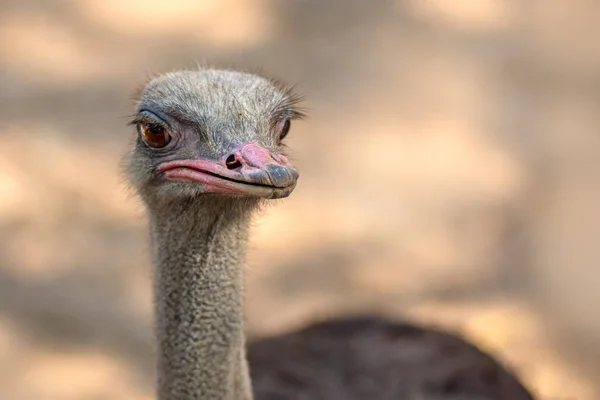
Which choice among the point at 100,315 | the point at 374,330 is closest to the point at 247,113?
the point at 374,330

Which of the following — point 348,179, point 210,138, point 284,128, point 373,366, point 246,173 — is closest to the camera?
point 246,173

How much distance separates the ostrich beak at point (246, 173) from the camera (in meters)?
1.29

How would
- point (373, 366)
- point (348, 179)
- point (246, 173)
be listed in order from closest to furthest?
point (246, 173)
point (373, 366)
point (348, 179)

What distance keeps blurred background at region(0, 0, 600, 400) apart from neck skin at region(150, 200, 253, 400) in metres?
0.99

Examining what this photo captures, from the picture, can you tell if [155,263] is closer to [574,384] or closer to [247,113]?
[247,113]

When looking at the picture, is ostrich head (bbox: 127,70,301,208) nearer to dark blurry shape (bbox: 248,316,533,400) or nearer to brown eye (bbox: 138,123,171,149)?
brown eye (bbox: 138,123,171,149)

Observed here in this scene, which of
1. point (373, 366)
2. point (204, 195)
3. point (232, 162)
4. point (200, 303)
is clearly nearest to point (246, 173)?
point (232, 162)

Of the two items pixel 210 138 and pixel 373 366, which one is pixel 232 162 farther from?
pixel 373 366

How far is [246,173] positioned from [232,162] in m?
0.05

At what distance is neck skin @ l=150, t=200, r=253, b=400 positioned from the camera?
1546mm

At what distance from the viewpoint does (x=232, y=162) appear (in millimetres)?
1352

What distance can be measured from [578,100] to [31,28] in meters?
2.04

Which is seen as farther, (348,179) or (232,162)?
(348,179)

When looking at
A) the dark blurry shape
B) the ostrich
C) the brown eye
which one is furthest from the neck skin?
the dark blurry shape
